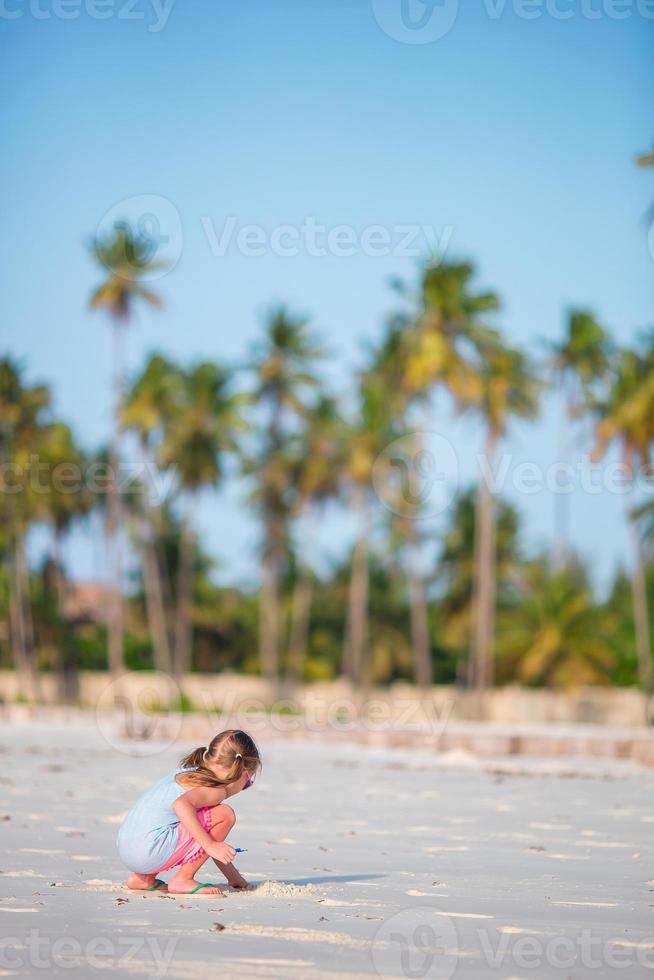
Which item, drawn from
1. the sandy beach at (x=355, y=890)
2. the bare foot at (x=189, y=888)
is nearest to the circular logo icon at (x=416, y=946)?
the sandy beach at (x=355, y=890)

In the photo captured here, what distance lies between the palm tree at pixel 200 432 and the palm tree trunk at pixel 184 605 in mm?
92

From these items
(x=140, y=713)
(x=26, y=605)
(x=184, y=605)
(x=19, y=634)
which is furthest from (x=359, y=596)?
(x=26, y=605)

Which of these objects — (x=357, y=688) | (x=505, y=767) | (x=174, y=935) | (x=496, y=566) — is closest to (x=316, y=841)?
(x=174, y=935)

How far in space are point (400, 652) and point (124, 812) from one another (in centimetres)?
4881

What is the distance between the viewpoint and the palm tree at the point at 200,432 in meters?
54.2

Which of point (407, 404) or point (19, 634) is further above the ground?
point (407, 404)

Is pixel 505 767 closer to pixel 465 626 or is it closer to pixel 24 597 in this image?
pixel 465 626

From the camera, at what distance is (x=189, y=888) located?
640 cm

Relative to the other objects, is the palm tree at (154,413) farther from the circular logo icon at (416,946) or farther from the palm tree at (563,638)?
the circular logo icon at (416,946)

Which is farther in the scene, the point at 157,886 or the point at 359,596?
the point at 359,596

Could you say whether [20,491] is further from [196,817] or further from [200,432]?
[196,817]

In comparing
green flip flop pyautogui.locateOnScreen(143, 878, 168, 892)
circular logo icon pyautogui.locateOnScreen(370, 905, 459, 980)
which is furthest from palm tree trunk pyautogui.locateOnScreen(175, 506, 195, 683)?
circular logo icon pyautogui.locateOnScreen(370, 905, 459, 980)

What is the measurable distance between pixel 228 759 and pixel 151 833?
47 centimetres

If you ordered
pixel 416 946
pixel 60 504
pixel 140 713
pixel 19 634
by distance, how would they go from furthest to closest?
pixel 60 504
pixel 19 634
pixel 140 713
pixel 416 946
